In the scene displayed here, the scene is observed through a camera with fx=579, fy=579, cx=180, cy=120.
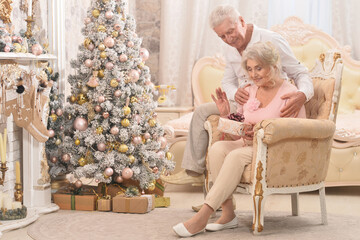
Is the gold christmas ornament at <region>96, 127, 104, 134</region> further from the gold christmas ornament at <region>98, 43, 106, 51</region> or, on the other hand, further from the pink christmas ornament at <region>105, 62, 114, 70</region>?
the gold christmas ornament at <region>98, 43, 106, 51</region>

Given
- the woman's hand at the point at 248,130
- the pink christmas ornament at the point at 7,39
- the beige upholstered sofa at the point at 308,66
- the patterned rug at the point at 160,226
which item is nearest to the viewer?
the patterned rug at the point at 160,226

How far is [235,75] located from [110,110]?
2.84ft

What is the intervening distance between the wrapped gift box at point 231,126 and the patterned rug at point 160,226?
57 centimetres

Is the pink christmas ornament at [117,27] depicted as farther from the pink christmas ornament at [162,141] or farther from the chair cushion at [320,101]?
the chair cushion at [320,101]

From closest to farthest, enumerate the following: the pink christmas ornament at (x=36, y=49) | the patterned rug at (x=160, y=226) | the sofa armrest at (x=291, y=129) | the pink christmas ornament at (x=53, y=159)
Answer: the sofa armrest at (x=291, y=129) → the patterned rug at (x=160, y=226) → the pink christmas ornament at (x=36, y=49) → the pink christmas ornament at (x=53, y=159)

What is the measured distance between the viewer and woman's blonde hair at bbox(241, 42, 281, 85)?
128 inches

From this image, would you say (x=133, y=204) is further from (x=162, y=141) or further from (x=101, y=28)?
(x=101, y=28)

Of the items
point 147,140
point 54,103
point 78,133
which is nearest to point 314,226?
point 147,140

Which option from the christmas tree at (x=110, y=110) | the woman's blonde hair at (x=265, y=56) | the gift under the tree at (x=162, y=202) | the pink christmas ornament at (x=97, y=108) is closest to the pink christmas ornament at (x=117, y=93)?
the christmas tree at (x=110, y=110)

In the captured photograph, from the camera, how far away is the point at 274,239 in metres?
3.11

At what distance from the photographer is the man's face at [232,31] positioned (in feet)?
11.6

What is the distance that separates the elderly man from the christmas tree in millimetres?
344

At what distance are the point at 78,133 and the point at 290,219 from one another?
1500mm

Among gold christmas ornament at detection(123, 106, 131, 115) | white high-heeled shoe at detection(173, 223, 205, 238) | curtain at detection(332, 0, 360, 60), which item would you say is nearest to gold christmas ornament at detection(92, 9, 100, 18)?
gold christmas ornament at detection(123, 106, 131, 115)
